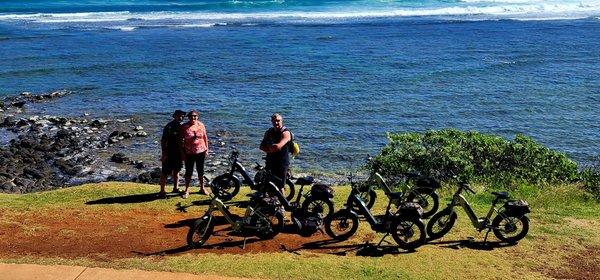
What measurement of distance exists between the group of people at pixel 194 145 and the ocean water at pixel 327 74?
1086 centimetres

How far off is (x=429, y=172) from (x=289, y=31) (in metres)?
48.7

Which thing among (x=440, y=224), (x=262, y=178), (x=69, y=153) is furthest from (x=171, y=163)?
(x=69, y=153)

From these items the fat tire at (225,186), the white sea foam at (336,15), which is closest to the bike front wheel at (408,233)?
the fat tire at (225,186)

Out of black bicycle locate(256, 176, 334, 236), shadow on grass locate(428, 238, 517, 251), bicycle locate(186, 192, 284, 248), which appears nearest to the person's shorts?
black bicycle locate(256, 176, 334, 236)

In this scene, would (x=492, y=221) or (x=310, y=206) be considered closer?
(x=492, y=221)

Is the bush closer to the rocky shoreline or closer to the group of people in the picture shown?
the group of people

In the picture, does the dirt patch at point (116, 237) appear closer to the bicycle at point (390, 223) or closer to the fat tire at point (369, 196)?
the bicycle at point (390, 223)

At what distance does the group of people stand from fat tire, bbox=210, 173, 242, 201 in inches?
14.3

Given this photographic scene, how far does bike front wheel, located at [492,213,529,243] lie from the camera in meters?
11.9

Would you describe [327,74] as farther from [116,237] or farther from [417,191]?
[116,237]

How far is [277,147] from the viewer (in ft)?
42.2

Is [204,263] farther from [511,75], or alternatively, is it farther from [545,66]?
[545,66]

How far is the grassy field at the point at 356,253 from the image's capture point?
421 inches

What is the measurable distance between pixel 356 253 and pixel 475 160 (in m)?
8.84
